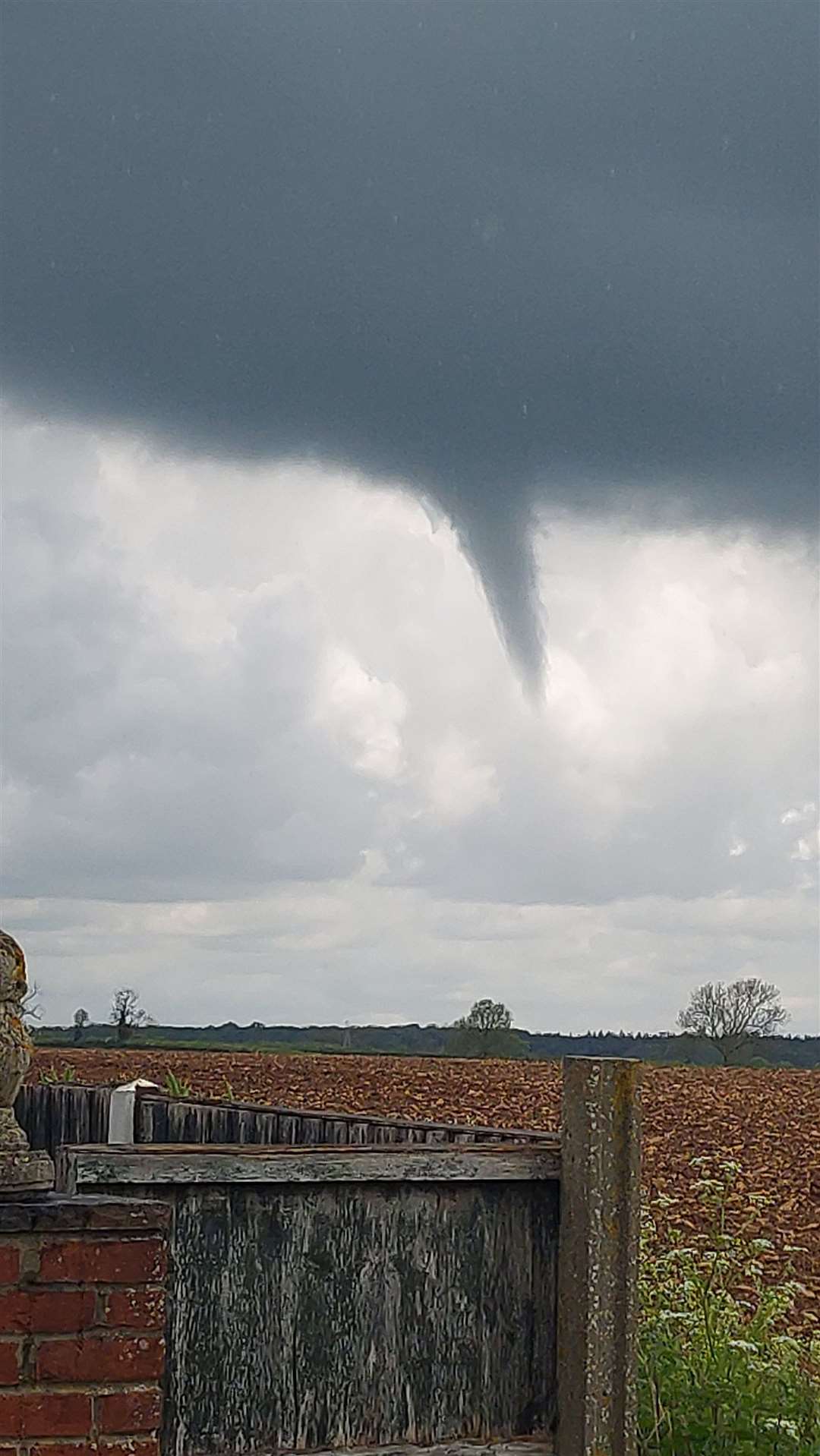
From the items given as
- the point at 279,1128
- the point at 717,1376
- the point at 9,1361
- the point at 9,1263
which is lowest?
the point at 717,1376

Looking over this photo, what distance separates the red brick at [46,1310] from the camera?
4469 mm

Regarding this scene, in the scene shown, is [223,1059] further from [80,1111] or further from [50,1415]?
[50,1415]

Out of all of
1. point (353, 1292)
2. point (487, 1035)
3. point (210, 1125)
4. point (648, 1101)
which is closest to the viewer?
point (353, 1292)

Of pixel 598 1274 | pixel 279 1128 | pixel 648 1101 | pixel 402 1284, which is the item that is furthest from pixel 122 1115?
pixel 648 1101

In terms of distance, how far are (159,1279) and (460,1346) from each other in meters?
1.90

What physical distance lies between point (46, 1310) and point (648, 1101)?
25.8 metres

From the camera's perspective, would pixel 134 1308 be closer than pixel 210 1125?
Yes

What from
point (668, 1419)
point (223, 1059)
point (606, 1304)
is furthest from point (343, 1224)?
point (223, 1059)

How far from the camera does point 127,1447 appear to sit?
4.54m

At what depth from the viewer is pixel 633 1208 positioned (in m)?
6.28

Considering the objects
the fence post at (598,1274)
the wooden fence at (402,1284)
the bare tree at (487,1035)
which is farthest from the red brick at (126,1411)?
the bare tree at (487,1035)

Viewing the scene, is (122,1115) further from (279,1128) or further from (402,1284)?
(402,1284)

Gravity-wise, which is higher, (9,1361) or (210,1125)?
(210,1125)

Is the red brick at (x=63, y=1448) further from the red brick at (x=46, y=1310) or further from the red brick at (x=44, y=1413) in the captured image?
the red brick at (x=46, y=1310)
